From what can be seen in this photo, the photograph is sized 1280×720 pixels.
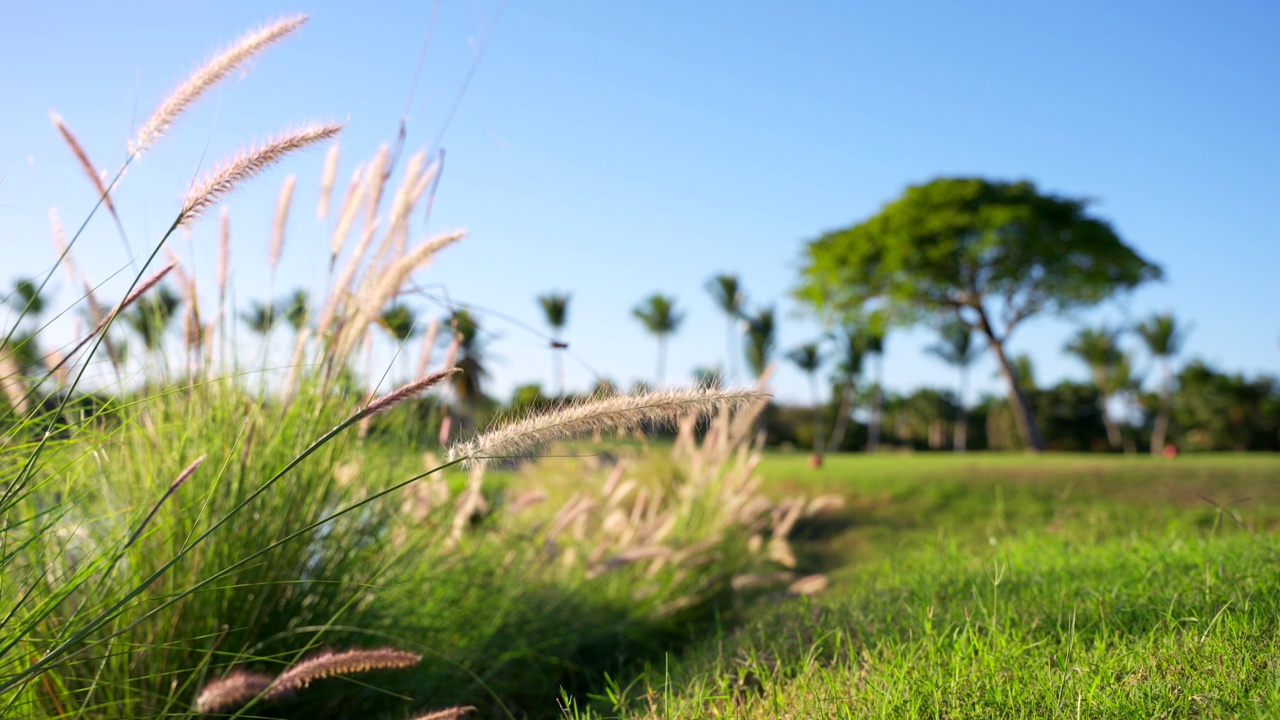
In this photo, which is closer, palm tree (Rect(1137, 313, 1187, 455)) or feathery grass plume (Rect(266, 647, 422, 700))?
feathery grass plume (Rect(266, 647, 422, 700))

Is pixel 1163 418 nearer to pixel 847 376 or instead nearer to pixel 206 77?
pixel 847 376

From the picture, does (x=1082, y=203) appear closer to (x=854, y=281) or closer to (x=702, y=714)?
(x=854, y=281)

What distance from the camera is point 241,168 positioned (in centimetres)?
141

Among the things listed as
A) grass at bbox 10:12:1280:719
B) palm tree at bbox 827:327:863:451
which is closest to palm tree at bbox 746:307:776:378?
palm tree at bbox 827:327:863:451

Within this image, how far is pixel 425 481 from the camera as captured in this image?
9.87ft

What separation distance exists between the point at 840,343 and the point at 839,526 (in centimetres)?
3745

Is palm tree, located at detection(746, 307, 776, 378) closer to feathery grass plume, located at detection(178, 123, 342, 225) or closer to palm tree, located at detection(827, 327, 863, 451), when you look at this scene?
palm tree, located at detection(827, 327, 863, 451)

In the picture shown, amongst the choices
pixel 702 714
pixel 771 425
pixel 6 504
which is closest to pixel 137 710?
pixel 6 504

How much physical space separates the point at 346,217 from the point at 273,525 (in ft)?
2.80

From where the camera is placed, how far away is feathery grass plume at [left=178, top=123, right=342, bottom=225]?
1365 millimetres

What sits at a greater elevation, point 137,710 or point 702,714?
point 702,714

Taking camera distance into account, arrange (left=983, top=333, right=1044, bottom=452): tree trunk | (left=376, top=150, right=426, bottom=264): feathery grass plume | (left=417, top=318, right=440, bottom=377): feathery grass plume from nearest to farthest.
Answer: (left=376, top=150, right=426, bottom=264): feathery grass plume < (left=417, top=318, right=440, bottom=377): feathery grass plume < (left=983, top=333, right=1044, bottom=452): tree trunk

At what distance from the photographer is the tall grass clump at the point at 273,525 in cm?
154

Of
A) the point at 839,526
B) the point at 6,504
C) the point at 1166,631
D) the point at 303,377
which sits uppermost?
the point at 303,377
